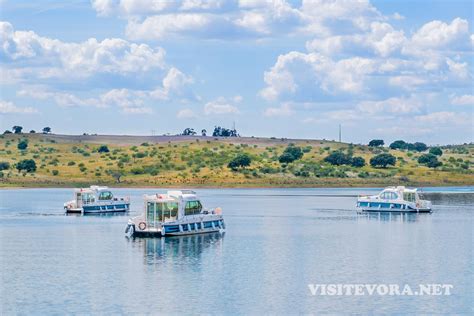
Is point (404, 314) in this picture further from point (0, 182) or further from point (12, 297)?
point (0, 182)

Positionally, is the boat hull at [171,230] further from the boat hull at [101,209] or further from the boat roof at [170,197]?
the boat hull at [101,209]

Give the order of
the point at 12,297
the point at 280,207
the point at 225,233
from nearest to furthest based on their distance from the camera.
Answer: the point at 12,297
the point at 225,233
the point at 280,207

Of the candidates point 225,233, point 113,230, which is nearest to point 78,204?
point 113,230

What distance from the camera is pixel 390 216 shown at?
413 feet

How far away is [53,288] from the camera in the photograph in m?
60.1

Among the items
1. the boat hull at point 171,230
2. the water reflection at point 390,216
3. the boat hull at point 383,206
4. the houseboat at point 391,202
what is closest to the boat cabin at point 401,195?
the houseboat at point 391,202

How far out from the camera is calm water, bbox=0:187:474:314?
55.2 meters

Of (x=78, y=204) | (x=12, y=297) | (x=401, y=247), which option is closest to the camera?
(x=12, y=297)

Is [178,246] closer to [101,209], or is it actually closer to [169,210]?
[169,210]

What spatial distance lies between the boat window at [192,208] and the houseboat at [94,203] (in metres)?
35.2

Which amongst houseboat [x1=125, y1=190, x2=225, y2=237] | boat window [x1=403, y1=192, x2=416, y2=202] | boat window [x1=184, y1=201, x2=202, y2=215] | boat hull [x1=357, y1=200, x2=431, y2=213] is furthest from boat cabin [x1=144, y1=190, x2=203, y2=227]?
boat window [x1=403, y1=192, x2=416, y2=202]

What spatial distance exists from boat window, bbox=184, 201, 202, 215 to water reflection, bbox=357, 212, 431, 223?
3173 centimetres

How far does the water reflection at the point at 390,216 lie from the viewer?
119 metres

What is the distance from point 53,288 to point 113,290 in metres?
3.82
